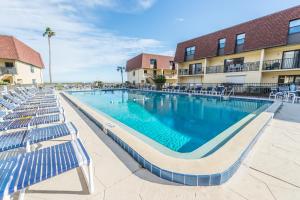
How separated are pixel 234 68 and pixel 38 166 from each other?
20.1 m

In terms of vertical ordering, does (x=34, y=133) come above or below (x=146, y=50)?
below

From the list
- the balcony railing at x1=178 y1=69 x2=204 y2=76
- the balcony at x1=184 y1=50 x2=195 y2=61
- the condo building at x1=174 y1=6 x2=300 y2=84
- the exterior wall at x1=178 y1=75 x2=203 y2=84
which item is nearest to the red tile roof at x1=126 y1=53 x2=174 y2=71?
the exterior wall at x1=178 y1=75 x2=203 y2=84

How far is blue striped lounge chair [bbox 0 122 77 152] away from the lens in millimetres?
2422

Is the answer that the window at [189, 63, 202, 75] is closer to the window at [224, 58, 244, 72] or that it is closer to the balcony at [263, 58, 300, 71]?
the window at [224, 58, 244, 72]

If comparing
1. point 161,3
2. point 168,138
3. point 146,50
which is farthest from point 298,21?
point 146,50

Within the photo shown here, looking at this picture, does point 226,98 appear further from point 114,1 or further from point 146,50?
point 146,50

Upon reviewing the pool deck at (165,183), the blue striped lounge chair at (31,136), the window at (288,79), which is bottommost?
the pool deck at (165,183)

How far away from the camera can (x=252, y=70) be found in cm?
1573

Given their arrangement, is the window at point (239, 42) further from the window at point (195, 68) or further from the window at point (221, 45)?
the window at point (195, 68)

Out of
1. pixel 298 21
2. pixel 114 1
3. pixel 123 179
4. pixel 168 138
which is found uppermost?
pixel 114 1

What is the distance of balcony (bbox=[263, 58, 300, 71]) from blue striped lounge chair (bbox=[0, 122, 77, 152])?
60.2ft

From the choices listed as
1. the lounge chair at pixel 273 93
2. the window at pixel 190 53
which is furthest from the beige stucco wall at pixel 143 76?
the lounge chair at pixel 273 93

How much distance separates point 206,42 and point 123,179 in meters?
22.0

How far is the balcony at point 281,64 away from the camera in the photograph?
13.3 meters
